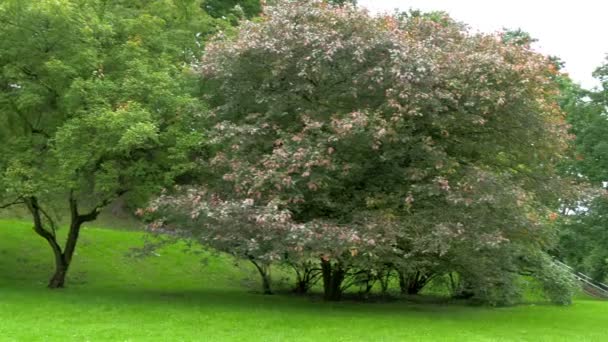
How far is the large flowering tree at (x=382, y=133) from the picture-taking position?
46.7 feet

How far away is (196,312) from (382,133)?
245 inches

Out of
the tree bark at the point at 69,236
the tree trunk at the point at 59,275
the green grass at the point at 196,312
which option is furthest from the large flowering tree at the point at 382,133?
the tree trunk at the point at 59,275

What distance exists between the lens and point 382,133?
13.6 meters

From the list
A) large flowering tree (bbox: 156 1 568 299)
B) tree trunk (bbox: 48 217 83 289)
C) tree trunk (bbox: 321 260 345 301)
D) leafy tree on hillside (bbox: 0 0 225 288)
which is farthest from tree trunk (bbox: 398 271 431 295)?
tree trunk (bbox: 48 217 83 289)

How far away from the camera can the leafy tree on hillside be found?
615 inches

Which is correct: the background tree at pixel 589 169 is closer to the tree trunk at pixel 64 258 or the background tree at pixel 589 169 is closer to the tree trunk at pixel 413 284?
the tree trunk at pixel 413 284

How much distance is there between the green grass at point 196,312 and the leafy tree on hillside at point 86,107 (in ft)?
8.92

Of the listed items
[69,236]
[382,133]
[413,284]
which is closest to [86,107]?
[69,236]

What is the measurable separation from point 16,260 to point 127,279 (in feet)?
14.2

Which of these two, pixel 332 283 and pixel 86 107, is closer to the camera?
pixel 86 107

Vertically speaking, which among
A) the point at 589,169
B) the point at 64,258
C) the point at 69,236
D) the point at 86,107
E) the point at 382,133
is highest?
the point at 589,169

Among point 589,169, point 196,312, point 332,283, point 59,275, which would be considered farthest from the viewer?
point 589,169

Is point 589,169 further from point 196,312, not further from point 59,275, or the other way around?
point 59,275

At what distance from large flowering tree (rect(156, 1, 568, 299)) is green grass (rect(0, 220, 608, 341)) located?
5.60ft
